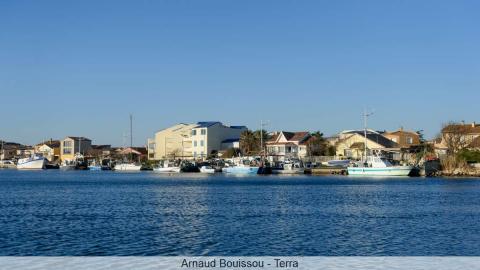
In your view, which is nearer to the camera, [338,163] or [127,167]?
[338,163]

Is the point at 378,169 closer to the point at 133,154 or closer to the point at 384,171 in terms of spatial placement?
the point at 384,171

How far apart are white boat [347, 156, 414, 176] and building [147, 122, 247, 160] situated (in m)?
52.5

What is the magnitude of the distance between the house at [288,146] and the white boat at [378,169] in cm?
3244

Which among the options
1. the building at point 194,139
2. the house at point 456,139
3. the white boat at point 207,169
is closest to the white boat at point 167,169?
the white boat at point 207,169

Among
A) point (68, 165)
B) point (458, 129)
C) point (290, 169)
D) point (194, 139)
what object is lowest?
point (290, 169)

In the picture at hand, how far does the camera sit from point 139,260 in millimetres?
18656

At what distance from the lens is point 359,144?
126 meters

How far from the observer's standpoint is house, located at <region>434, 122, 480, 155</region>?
10129 centimetres

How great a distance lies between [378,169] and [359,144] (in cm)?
2996

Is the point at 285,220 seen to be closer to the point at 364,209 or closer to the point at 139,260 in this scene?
the point at 364,209

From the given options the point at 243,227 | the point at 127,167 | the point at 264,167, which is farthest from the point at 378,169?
the point at 127,167

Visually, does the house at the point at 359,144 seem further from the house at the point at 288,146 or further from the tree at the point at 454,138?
the tree at the point at 454,138

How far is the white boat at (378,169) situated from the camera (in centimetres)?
9494

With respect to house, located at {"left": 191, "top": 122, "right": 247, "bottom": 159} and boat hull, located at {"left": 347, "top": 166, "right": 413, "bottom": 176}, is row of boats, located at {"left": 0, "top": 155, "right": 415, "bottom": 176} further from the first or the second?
house, located at {"left": 191, "top": 122, "right": 247, "bottom": 159}
